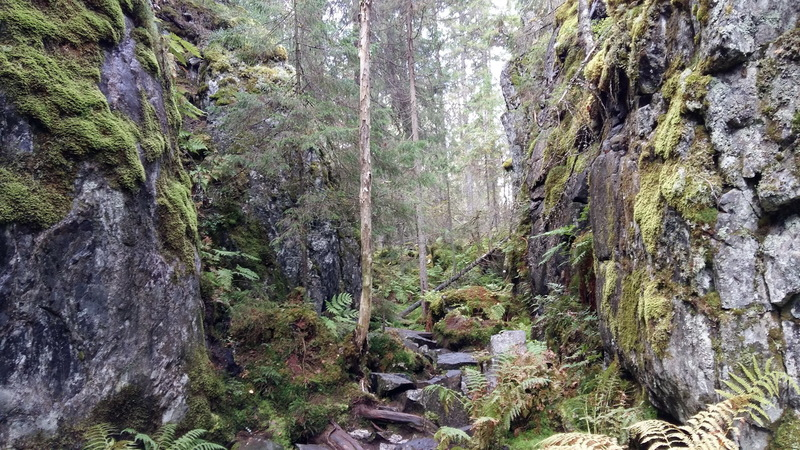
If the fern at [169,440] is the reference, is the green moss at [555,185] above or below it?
above

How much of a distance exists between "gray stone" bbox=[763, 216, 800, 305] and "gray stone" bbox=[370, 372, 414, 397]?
6.12 meters

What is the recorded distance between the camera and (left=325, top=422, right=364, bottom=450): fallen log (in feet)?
20.3

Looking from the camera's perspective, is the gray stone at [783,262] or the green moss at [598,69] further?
the green moss at [598,69]

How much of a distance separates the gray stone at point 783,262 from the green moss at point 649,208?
93 centimetres

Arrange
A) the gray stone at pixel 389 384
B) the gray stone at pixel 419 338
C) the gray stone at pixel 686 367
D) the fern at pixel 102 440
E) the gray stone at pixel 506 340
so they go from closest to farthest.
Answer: the gray stone at pixel 686 367 → the fern at pixel 102 440 → the gray stone at pixel 389 384 → the gray stone at pixel 506 340 → the gray stone at pixel 419 338

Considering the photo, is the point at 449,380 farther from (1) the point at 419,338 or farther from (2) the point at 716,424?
(2) the point at 716,424

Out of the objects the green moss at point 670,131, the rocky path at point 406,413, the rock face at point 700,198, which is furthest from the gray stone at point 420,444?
the green moss at point 670,131

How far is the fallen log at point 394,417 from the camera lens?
22.9 feet

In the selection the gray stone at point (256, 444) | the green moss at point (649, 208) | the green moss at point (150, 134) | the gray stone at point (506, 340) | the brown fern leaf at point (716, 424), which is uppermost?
the green moss at point (150, 134)

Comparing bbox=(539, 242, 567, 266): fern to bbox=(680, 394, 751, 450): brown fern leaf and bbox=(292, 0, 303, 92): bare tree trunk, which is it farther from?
bbox=(292, 0, 303, 92): bare tree trunk

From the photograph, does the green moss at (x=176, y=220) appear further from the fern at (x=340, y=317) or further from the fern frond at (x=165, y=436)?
the fern at (x=340, y=317)

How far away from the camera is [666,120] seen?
405 centimetres

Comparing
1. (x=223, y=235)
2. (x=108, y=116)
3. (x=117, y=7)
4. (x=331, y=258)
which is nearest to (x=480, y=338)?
(x=331, y=258)

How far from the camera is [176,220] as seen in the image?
19.0 feet
